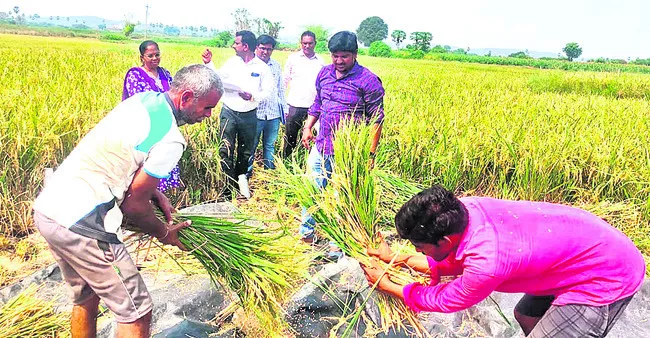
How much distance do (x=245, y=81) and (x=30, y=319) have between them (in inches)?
110

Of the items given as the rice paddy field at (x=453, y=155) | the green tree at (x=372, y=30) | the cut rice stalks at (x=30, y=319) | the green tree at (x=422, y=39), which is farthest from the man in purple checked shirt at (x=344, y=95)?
the green tree at (x=372, y=30)

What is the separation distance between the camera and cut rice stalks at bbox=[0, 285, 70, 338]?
213 cm

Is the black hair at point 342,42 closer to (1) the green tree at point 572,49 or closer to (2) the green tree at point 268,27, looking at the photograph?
(2) the green tree at point 268,27

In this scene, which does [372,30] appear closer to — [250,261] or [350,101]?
[350,101]

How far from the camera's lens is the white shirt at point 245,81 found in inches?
174

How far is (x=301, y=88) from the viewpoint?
4926 mm

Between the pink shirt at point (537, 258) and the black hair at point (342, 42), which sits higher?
the black hair at point (342, 42)

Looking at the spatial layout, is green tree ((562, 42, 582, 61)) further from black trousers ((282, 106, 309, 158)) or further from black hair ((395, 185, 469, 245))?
black hair ((395, 185, 469, 245))

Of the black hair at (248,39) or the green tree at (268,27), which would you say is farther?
the green tree at (268,27)

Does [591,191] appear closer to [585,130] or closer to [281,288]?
[585,130]

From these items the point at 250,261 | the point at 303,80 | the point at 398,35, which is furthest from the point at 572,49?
the point at 250,261

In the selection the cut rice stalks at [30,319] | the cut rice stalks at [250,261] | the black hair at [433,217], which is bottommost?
the cut rice stalks at [30,319]

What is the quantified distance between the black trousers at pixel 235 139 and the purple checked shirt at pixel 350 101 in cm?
127

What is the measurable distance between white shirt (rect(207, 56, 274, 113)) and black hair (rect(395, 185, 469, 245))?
3.03 metres
